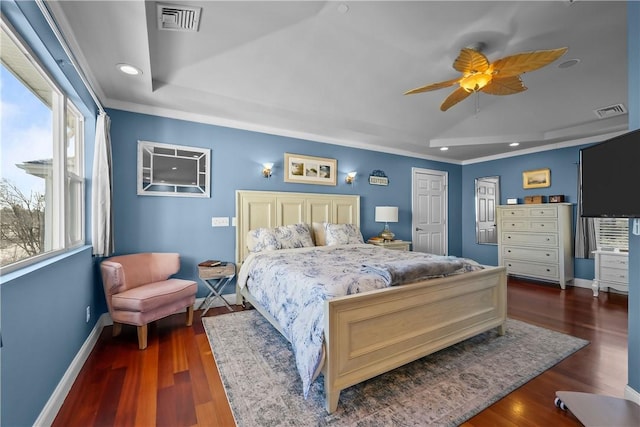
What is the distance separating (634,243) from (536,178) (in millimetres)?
3986

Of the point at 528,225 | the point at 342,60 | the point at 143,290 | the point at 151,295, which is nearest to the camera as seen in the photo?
the point at 151,295

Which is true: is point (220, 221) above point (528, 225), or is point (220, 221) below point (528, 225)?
above

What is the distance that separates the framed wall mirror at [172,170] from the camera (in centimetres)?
319

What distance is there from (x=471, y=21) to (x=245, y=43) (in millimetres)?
1964

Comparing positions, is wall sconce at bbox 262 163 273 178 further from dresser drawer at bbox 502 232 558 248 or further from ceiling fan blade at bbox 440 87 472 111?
dresser drawer at bbox 502 232 558 248

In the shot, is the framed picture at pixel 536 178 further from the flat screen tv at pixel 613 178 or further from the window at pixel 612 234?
the flat screen tv at pixel 613 178

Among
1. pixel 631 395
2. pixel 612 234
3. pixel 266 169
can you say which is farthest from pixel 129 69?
pixel 612 234

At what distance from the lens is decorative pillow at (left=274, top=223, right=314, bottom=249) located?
343cm

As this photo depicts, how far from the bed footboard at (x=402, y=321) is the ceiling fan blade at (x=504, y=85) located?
1.64 meters

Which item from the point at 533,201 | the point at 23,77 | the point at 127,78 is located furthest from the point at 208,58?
the point at 533,201

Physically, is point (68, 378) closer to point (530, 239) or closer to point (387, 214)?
point (387, 214)

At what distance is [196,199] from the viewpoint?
11.3 ft

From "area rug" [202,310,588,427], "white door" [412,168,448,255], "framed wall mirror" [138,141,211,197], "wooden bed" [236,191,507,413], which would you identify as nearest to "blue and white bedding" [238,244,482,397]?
"wooden bed" [236,191,507,413]

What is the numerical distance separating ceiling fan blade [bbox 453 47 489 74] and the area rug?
2332 millimetres
